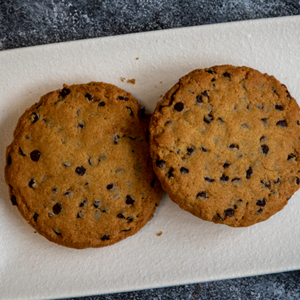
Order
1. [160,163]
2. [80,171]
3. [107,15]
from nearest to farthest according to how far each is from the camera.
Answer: [160,163], [80,171], [107,15]

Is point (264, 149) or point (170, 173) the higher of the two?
point (264, 149)

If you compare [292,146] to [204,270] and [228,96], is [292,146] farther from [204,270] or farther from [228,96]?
[204,270]

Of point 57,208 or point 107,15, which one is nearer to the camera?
point 57,208

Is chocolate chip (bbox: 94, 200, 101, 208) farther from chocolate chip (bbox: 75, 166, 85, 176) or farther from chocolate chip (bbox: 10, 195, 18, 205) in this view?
chocolate chip (bbox: 10, 195, 18, 205)

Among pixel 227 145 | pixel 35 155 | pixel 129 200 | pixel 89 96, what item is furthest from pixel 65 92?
pixel 227 145

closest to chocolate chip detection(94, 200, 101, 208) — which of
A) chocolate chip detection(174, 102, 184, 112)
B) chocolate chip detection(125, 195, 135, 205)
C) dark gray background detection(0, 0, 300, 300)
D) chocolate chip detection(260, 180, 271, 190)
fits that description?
chocolate chip detection(125, 195, 135, 205)

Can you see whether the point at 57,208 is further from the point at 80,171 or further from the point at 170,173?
the point at 170,173
